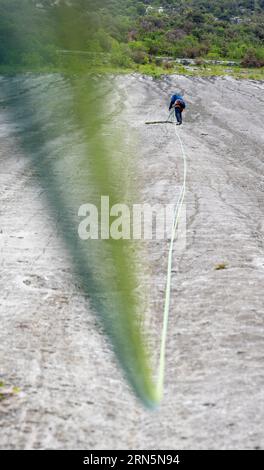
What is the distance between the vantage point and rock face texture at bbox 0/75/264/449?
2033mm

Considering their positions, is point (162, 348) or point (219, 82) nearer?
point (162, 348)

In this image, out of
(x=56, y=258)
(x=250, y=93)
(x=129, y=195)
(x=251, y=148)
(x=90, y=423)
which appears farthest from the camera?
(x=250, y=93)

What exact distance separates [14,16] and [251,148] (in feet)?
41.4

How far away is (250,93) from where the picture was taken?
25062 mm

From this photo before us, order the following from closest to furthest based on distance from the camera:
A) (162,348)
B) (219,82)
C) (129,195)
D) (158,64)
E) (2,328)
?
(162,348)
(2,328)
(129,195)
(219,82)
(158,64)

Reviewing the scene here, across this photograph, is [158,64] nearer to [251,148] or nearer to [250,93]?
[250,93]

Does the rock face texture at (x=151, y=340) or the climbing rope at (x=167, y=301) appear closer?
the rock face texture at (x=151, y=340)

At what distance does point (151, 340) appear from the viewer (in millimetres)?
2971

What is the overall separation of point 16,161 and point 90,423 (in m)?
7.89

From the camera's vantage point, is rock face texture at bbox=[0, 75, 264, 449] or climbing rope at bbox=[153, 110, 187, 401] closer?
rock face texture at bbox=[0, 75, 264, 449]

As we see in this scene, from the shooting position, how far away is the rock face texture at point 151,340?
2.03 metres

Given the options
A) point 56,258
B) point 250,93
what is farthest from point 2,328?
point 250,93

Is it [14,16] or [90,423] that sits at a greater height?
[14,16]

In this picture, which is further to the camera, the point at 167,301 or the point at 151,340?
the point at 167,301
